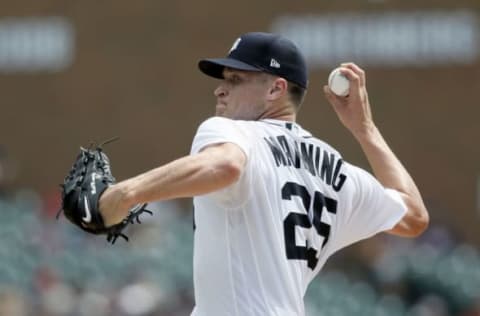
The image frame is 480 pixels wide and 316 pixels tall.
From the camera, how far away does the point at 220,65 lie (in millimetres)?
4008

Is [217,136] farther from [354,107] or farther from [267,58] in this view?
[354,107]

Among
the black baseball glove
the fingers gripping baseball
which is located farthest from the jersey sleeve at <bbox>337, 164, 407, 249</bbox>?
the black baseball glove

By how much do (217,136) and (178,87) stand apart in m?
13.5

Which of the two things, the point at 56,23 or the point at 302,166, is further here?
the point at 56,23

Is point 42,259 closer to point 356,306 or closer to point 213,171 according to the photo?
point 356,306

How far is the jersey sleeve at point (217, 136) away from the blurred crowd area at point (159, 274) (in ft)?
20.6

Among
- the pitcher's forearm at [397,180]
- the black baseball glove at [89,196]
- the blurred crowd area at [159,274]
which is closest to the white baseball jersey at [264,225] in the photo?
the black baseball glove at [89,196]

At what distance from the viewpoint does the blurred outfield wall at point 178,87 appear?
15945mm

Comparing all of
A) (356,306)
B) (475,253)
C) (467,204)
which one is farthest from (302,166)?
(467,204)

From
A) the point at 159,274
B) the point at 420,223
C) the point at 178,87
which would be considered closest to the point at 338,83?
the point at 420,223

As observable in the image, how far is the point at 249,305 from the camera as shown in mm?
3779

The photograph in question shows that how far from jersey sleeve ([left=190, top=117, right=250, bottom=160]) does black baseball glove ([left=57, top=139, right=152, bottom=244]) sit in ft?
0.94

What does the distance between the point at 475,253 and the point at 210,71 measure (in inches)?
421

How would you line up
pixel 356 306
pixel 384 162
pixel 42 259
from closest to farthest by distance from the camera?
pixel 384 162 < pixel 356 306 < pixel 42 259
